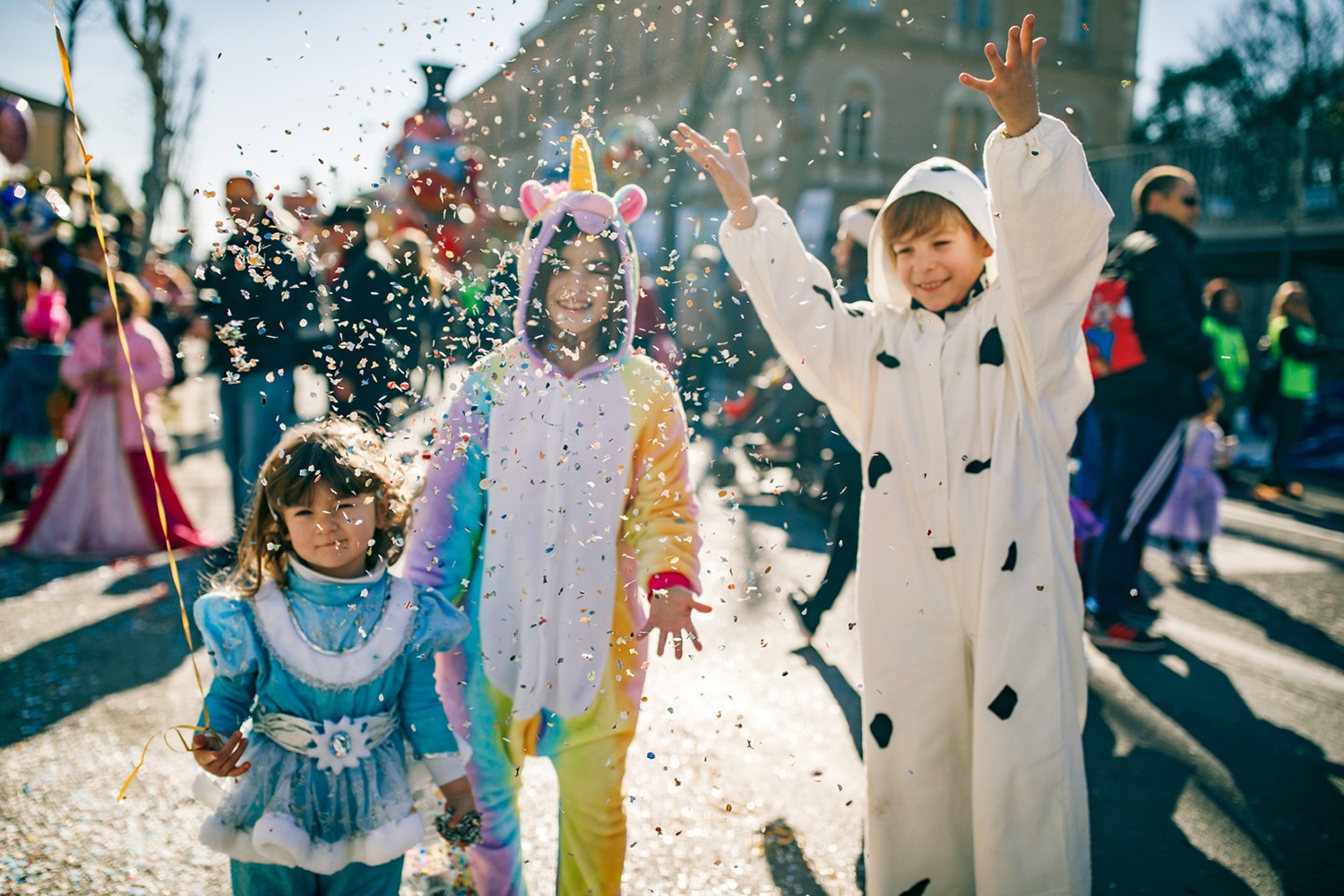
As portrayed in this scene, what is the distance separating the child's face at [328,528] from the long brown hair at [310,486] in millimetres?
17

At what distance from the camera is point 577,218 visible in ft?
6.60

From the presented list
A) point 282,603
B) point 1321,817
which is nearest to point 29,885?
point 282,603

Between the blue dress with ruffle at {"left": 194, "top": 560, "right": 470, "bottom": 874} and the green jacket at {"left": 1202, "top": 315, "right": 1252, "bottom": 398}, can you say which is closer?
the blue dress with ruffle at {"left": 194, "top": 560, "right": 470, "bottom": 874}

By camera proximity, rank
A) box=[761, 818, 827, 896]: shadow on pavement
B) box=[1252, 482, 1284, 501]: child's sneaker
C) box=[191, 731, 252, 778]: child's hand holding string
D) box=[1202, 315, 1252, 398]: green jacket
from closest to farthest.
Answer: box=[191, 731, 252, 778]: child's hand holding string < box=[761, 818, 827, 896]: shadow on pavement < box=[1202, 315, 1252, 398]: green jacket < box=[1252, 482, 1284, 501]: child's sneaker

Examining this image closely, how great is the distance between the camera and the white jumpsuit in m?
2.01

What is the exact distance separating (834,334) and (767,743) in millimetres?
1738

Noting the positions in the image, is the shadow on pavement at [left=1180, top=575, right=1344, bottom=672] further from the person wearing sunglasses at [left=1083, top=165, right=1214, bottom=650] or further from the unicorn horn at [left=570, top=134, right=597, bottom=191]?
→ the unicorn horn at [left=570, top=134, right=597, bottom=191]

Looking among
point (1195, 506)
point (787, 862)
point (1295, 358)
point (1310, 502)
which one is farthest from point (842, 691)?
point (1295, 358)

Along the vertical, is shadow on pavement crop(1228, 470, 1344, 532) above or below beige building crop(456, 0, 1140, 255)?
below

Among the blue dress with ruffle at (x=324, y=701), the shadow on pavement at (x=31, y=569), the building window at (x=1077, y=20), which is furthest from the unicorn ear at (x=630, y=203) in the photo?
the shadow on pavement at (x=31, y=569)

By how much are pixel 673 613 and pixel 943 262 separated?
1.08 metres

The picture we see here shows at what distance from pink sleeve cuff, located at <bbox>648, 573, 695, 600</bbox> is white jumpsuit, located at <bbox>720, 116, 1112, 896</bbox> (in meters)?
0.50

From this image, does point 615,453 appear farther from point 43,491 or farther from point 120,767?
point 43,491

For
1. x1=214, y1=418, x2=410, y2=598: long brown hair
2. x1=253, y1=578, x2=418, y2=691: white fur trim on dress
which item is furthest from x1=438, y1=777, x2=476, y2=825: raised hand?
x1=214, y1=418, x2=410, y2=598: long brown hair
